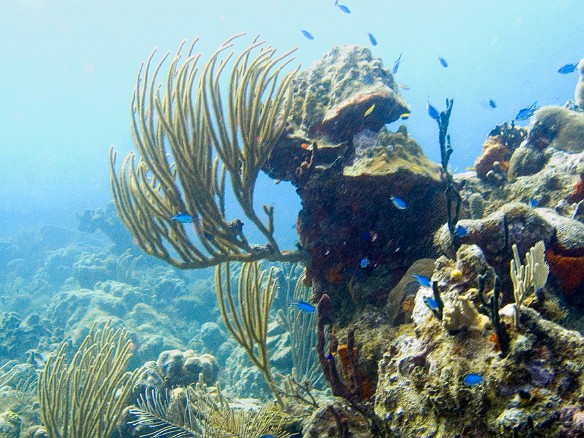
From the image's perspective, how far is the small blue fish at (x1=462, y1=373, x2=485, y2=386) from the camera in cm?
184

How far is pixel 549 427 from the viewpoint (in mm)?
1635

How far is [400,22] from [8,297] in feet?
276

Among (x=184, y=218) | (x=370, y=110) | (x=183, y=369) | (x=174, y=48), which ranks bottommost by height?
(x=183, y=369)

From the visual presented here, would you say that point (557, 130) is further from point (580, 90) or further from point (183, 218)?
point (183, 218)

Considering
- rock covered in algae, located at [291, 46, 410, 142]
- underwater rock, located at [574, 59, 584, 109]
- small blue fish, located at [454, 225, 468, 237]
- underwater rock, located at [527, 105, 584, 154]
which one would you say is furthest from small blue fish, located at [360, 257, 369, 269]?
Answer: underwater rock, located at [574, 59, 584, 109]

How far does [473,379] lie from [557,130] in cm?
489

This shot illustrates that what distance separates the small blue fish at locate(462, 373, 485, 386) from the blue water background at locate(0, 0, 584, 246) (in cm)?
3088

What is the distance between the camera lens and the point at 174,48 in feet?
224

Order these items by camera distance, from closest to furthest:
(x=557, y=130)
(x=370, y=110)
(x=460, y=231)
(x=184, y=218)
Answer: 1. (x=460, y=231)
2. (x=184, y=218)
3. (x=370, y=110)
4. (x=557, y=130)

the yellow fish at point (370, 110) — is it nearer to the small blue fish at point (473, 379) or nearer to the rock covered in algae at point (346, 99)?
the rock covered in algae at point (346, 99)

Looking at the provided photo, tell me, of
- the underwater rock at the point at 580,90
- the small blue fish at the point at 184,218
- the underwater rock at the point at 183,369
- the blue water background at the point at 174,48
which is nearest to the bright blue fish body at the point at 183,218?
the small blue fish at the point at 184,218

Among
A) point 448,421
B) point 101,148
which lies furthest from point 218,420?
point 101,148

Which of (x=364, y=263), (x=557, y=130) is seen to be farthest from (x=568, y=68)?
(x=364, y=263)

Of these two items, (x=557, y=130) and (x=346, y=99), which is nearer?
(x=346, y=99)
